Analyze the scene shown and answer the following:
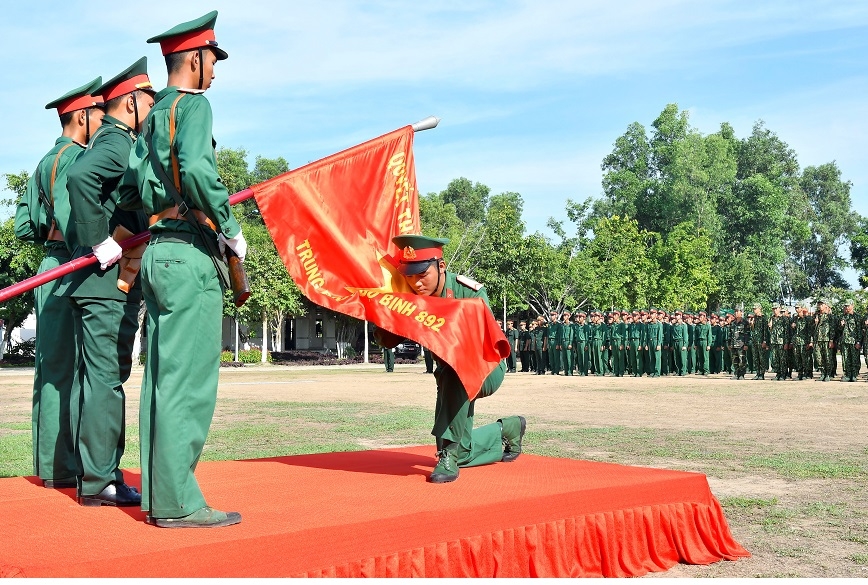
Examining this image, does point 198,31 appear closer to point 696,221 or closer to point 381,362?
point 381,362

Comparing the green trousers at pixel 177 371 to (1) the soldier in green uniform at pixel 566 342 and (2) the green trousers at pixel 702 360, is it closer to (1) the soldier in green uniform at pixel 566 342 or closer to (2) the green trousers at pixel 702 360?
(2) the green trousers at pixel 702 360

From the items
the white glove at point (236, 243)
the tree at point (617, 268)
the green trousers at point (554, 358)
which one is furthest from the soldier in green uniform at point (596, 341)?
the white glove at point (236, 243)

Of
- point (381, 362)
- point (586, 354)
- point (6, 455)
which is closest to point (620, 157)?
point (381, 362)

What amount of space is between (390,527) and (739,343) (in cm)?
2476

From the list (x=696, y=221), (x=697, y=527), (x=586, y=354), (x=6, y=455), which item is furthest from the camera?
(x=696, y=221)

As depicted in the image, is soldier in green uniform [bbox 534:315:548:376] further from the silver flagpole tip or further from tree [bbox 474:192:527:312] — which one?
the silver flagpole tip

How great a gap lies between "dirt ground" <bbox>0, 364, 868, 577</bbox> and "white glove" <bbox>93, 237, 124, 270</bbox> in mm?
3730

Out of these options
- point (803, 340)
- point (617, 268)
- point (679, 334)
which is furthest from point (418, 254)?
point (617, 268)

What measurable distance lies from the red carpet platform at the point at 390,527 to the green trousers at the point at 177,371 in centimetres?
23

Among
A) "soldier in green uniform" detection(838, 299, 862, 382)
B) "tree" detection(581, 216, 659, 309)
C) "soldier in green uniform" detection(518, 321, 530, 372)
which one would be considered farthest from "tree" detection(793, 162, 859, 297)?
"soldier in green uniform" detection(838, 299, 862, 382)

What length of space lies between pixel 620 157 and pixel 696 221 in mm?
10953

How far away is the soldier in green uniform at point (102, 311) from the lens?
5.25 m

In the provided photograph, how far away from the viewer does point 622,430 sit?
1239 centimetres

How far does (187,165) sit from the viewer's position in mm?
4387
